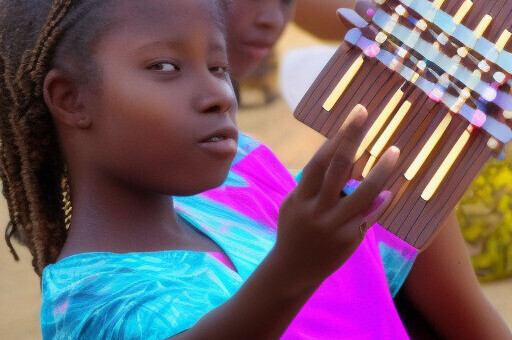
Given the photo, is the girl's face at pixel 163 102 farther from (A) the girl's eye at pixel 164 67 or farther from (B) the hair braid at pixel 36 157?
(B) the hair braid at pixel 36 157

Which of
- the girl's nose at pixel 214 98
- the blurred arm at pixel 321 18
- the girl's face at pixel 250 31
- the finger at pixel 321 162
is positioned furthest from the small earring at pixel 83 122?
the blurred arm at pixel 321 18

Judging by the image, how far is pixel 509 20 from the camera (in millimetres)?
1345

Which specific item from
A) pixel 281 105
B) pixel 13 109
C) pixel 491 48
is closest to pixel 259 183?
pixel 13 109

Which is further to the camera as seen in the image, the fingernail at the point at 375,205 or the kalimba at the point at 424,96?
the kalimba at the point at 424,96

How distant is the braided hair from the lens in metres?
1.48

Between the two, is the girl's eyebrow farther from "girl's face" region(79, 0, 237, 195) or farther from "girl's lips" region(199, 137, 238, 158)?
"girl's lips" region(199, 137, 238, 158)

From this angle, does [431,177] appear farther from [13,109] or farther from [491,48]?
[13,109]

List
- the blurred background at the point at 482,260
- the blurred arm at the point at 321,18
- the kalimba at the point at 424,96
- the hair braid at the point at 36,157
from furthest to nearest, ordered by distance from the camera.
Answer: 1. the blurred background at the point at 482,260
2. the blurred arm at the point at 321,18
3. the hair braid at the point at 36,157
4. the kalimba at the point at 424,96

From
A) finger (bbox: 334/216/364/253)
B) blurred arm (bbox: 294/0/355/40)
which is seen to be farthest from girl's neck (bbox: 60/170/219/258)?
blurred arm (bbox: 294/0/355/40)

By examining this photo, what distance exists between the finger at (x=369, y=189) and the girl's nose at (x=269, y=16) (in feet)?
3.63

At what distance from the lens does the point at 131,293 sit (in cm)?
132

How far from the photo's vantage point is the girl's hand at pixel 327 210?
3.67 feet

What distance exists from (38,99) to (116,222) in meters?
0.27

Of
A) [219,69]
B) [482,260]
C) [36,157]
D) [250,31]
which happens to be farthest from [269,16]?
[482,260]
